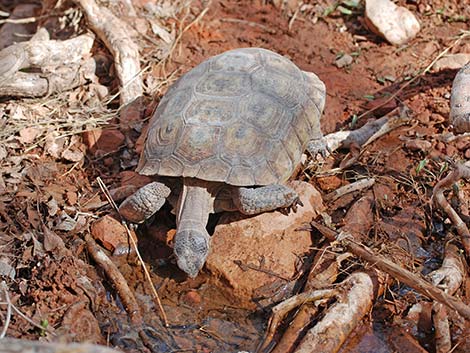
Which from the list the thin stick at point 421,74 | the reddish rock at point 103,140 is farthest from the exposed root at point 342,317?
the reddish rock at point 103,140

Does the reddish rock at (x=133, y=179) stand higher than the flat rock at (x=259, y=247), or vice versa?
the flat rock at (x=259, y=247)

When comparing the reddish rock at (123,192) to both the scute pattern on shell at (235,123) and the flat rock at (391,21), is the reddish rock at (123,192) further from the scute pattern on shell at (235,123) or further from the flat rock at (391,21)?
the flat rock at (391,21)

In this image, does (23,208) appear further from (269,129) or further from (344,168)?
(344,168)

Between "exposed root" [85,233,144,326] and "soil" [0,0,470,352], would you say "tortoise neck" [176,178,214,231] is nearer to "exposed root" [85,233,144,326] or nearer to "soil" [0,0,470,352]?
"soil" [0,0,470,352]

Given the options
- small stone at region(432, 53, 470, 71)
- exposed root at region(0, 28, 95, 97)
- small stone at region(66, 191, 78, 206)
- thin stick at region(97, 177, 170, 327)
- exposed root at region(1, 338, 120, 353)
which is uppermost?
exposed root at region(1, 338, 120, 353)

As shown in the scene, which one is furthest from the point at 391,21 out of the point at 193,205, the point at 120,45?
the point at 193,205

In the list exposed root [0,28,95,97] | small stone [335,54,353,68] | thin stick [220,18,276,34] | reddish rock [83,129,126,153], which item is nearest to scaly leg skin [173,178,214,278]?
reddish rock [83,129,126,153]
